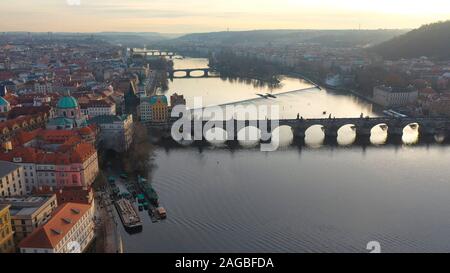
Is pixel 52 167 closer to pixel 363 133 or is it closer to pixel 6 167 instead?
pixel 6 167

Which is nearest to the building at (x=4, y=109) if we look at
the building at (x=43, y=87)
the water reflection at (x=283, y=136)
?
the building at (x=43, y=87)

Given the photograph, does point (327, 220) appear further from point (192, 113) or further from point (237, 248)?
point (192, 113)

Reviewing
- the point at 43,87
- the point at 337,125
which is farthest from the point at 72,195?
the point at 43,87

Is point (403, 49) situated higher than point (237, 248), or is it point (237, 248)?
point (403, 49)

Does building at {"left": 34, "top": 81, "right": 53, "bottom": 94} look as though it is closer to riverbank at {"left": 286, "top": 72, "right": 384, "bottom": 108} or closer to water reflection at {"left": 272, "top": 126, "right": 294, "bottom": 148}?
water reflection at {"left": 272, "top": 126, "right": 294, "bottom": 148}

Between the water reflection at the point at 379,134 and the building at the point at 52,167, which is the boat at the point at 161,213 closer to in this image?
the building at the point at 52,167

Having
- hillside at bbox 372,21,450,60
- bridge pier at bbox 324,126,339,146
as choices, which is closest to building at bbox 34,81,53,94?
bridge pier at bbox 324,126,339,146
